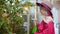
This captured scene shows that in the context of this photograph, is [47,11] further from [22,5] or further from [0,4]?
[0,4]

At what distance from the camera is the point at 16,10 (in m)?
1.39

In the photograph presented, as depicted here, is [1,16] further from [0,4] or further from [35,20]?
[35,20]

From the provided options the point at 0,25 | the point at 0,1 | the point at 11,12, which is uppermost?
the point at 0,1

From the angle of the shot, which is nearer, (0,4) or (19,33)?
(0,4)

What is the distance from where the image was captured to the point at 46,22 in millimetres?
1485

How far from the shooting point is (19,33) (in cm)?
154

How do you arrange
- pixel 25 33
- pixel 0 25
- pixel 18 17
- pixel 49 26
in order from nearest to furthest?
pixel 0 25
pixel 18 17
pixel 49 26
pixel 25 33

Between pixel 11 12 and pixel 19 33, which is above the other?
pixel 11 12

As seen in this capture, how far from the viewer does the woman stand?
1451mm

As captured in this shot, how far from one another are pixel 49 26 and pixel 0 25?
515 millimetres

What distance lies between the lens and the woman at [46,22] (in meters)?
1.45

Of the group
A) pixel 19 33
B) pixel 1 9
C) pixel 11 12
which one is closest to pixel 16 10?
pixel 11 12

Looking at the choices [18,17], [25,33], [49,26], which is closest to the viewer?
[18,17]

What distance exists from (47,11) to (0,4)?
50 centimetres
